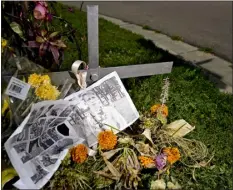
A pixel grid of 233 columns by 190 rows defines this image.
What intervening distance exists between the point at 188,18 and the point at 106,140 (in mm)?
5426

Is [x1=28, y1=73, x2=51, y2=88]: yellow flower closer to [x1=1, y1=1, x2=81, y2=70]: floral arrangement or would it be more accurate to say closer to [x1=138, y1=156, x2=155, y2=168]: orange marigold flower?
[x1=1, y1=1, x2=81, y2=70]: floral arrangement

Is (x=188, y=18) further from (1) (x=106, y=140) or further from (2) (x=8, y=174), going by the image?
(2) (x=8, y=174)

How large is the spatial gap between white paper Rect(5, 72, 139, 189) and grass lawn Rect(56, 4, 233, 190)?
0.42m

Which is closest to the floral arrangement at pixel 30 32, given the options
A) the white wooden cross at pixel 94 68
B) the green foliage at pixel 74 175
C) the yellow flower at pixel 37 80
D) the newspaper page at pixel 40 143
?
the white wooden cross at pixel 94 68

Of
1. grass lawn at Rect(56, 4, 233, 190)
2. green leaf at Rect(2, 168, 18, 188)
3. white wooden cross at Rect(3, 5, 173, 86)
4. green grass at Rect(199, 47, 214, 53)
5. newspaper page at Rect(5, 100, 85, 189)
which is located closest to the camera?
newspaper page at Rect(5, 100, 85, 189)

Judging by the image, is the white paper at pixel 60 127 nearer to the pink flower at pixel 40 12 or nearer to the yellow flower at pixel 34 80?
the yellow flower at pixel 34 80

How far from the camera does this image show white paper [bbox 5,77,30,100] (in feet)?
6.55

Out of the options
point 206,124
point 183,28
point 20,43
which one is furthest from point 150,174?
point 183,28

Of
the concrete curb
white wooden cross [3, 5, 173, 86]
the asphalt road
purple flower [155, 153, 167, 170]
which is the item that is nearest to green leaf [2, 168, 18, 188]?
white wooden cross [3, 5, 173, 86]

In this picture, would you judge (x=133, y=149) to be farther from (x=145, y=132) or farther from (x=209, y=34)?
(x=209, y=34)

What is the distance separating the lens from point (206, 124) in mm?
3393

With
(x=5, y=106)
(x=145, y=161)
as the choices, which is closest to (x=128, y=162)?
(x=145, y=161)

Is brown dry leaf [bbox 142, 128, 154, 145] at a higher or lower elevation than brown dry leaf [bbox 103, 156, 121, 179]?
higher

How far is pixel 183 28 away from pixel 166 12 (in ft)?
3.89
